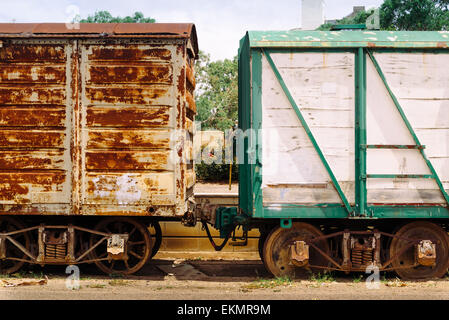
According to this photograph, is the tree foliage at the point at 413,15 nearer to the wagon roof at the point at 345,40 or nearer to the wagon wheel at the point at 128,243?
the wagon roof at the point at 345,40

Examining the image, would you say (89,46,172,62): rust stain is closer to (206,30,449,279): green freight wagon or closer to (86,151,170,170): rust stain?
(206,30,449,279): green freight wagon

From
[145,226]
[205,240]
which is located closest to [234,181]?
[205,240]

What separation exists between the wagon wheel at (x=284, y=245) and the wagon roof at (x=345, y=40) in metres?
2.73

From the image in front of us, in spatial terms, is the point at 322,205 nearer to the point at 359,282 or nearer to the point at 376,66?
the point at 359,282

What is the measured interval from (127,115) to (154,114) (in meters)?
0.41

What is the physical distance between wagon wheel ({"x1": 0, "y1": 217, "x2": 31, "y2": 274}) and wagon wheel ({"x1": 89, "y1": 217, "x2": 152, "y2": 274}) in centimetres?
112

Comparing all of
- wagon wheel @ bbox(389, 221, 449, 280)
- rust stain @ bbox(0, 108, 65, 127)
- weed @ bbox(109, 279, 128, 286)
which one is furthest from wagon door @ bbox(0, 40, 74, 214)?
wagon wheel @ bbox(389, 221, 449, 280)

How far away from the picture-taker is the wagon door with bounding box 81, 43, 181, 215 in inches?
277

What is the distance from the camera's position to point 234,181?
70.6ft

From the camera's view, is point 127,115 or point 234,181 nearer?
point 127,115

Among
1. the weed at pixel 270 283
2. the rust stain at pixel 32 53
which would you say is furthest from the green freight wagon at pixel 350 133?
the rust stain at pixel 32 53

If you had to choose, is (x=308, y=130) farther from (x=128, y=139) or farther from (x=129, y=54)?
(x=129, y=54)

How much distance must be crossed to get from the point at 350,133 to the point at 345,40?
139cm

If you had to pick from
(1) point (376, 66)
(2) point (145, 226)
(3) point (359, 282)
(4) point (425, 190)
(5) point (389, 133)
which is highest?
(1) point (376, 66)
